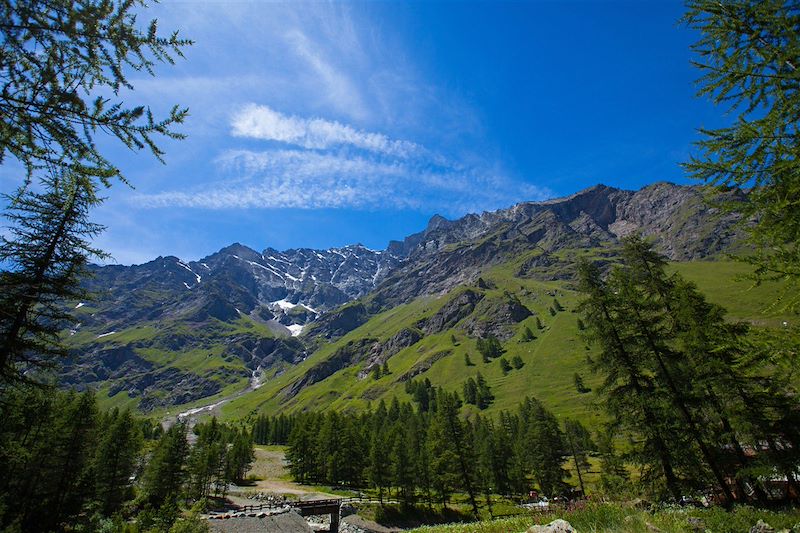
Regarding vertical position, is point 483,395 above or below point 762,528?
above

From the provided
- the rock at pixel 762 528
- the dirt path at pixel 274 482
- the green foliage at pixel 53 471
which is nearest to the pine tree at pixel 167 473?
the green foliage at pixel 53 471

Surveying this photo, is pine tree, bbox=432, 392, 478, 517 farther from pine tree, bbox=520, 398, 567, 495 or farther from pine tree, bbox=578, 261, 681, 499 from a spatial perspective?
pine tree, bbox=578, 261, 681, 499

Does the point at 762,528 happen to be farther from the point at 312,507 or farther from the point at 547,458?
the point at 547,458

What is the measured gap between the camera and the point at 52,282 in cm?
1748

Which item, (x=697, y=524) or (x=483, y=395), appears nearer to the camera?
(x=697, y=524)

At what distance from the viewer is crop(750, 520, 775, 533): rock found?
1060 centimetres

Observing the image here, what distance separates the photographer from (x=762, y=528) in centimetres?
1088

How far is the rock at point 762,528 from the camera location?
1060cm

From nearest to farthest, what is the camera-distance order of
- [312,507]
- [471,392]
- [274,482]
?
1. [312,507]
2. [274,482]
3. [471,392]

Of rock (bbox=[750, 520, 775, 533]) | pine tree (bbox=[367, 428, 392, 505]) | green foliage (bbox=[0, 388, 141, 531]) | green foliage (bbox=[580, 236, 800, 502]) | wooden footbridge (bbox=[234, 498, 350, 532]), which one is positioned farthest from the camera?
pine tree (bbox=[367, 428, 392, 505])

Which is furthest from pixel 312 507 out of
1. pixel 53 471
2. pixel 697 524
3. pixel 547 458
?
pixel 697 524

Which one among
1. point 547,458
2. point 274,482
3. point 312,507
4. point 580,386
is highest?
point 580,386

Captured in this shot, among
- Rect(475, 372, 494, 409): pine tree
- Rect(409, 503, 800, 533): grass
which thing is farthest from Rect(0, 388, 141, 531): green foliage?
Rect(475, 372, 494, 409): pine tree

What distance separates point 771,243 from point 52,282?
2698cm
